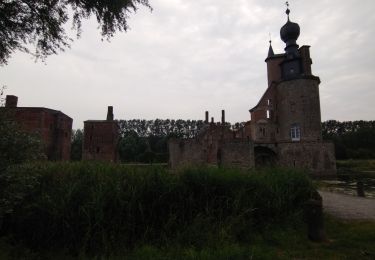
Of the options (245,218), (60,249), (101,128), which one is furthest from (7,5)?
(101,128)

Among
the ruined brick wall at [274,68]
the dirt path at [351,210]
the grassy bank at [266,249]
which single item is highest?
the ruined brick wall at [274,68]

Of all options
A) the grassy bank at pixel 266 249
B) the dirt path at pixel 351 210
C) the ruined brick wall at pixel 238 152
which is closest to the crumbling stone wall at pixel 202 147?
the ruined brick wall at pixel 238 152

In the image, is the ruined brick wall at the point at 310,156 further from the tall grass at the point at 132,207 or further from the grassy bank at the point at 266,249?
the grassy bank at the point at 266,249

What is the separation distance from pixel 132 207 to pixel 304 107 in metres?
30.4

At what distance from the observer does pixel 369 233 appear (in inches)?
228

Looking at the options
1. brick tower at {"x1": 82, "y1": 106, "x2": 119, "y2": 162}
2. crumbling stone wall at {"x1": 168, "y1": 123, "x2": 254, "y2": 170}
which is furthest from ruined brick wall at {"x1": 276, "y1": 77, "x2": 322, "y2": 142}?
brick tower at {"x1": 82, "y1": 106, "x2": 119, "y2": 162}

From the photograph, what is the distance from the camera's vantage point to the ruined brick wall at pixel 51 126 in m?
26.3

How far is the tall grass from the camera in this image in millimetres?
5215

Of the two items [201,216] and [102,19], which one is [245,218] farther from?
[102,19]

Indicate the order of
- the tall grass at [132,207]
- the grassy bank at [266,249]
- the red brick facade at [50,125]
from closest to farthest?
the grassy bank at [266,249] → the tall grass at [132,207] → the red brick facade at [50,125]

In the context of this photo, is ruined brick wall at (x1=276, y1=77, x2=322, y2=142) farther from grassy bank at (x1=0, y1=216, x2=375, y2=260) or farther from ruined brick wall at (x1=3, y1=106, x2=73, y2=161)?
grassy bank at (x1=0, y1=216, x2=375, y2=260)

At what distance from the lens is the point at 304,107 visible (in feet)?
104

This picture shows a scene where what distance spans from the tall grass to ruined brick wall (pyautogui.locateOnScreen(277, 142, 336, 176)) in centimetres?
2298

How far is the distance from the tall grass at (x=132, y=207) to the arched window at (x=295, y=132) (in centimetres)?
2719
